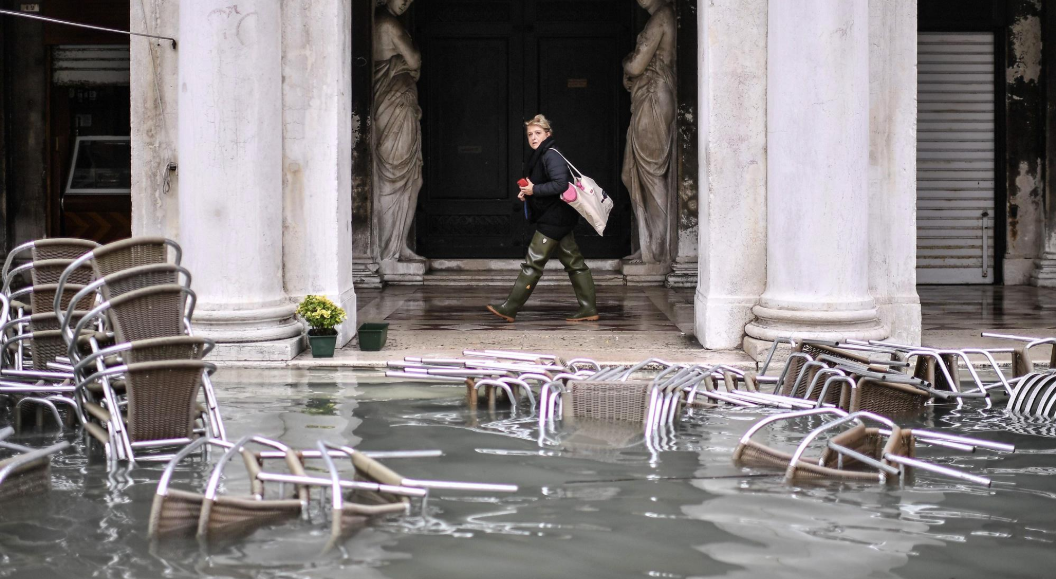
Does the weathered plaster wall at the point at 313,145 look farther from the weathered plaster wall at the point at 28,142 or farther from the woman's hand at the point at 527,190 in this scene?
the weathered plaster wall at the point at 28,142

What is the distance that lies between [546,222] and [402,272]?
16.6ft

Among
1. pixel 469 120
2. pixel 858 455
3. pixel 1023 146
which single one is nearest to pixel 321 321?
pixel 858 455

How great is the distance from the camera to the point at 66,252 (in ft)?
24.6

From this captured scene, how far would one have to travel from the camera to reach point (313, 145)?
1002 cm

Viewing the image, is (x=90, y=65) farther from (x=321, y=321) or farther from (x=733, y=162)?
(x=733, y=162)

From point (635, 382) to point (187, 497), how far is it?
279 centimetres

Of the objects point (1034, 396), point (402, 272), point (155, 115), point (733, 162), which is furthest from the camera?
point (402, 272)

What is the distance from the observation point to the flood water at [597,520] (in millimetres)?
4191

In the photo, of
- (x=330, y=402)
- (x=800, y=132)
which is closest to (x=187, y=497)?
(x=330, y=402)

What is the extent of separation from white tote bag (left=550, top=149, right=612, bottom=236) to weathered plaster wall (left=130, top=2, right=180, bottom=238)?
3.46 m

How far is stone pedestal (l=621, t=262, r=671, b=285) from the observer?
16.5 meters

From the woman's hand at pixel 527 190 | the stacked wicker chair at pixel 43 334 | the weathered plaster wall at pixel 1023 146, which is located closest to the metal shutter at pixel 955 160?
the weathered plaster wall at pixel 1023 146

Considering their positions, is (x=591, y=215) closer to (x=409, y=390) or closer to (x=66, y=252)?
(x=409, y=390)

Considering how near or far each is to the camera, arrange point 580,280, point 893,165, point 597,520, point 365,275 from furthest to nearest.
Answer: point 365,275 < point 580,280 < point 893,165 < point 597,520
